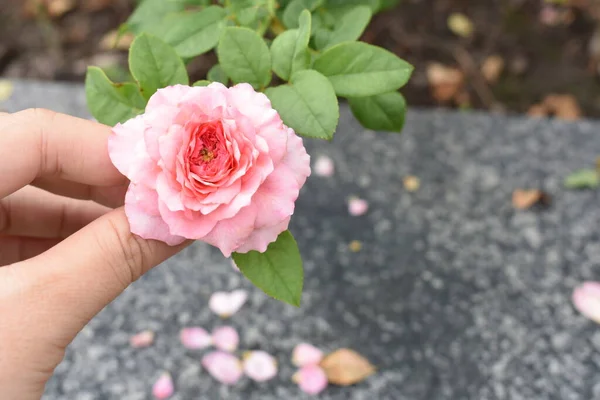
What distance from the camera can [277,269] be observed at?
0.81 meters

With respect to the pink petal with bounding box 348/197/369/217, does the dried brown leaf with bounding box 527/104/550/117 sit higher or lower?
lower

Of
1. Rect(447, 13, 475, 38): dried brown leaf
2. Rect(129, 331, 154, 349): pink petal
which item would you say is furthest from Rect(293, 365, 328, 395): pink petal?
Rect(447, 13, 475, 38): dried brown leaf

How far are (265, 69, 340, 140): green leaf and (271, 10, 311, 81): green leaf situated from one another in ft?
0.08

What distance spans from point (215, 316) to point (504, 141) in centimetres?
102

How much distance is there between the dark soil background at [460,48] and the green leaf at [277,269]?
56.8 inches

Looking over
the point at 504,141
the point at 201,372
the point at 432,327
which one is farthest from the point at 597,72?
the point at 201,372

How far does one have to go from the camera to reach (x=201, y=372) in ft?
4.40

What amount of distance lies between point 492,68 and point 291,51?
157 centimetres

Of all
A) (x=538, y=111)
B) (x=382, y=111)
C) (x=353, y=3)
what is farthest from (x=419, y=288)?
(x=538, y=111)

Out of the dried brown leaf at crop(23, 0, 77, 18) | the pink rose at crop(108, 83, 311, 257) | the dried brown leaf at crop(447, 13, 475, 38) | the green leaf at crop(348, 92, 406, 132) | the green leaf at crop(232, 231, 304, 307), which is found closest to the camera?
the pink rose at crop(108, 83, 311, 257)

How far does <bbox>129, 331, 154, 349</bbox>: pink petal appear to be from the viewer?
1.40 m

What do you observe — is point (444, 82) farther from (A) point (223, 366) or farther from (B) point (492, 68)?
(A) point (223, 366)

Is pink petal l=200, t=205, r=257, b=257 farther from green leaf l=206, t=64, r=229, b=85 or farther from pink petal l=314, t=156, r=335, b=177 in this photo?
pink petal l=314, t=156, r=335, b=177

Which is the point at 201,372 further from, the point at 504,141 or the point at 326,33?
the point at 504,141
